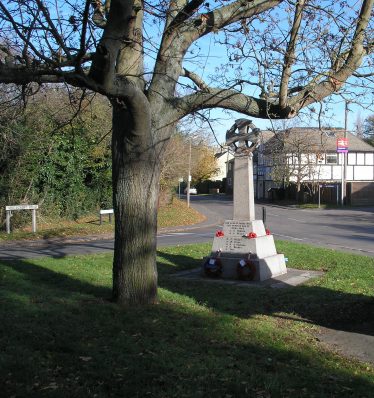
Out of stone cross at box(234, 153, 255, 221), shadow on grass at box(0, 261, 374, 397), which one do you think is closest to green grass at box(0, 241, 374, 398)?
shadow on grass at box(0, 261, 374, 397)

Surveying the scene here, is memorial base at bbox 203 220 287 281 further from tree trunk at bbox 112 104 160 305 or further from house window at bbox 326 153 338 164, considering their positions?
house window at bbox 326 153 338 164

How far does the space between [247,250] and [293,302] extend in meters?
2.77

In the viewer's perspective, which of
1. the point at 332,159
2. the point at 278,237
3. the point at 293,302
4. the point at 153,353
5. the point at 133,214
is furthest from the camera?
the point at 332,159

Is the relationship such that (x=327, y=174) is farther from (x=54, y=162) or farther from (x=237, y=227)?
(x=237, y=227)

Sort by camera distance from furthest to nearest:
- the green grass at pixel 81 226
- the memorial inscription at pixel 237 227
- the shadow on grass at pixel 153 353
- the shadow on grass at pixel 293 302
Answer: the green grass at pixel 81 226 < the memorial inscription at pixel 237 227 < the shadow on grass at pixel 293 302 < the shadow on grass at pixel 153 353

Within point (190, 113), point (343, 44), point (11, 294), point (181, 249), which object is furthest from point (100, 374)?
point (181, 249)

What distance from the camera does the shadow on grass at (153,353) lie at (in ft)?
14.1

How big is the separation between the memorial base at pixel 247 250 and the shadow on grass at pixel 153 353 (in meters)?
3.05

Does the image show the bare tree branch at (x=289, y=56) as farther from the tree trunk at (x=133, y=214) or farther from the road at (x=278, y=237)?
the road at (x=278, y=237)

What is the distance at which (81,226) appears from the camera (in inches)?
964

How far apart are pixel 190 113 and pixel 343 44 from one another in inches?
98.9

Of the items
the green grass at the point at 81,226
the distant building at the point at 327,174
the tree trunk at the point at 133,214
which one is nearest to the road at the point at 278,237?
the green grass at the point at 81,226

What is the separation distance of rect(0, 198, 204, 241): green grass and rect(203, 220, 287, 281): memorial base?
443 inches

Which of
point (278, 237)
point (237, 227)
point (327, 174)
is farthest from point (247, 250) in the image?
point (327, 174)
